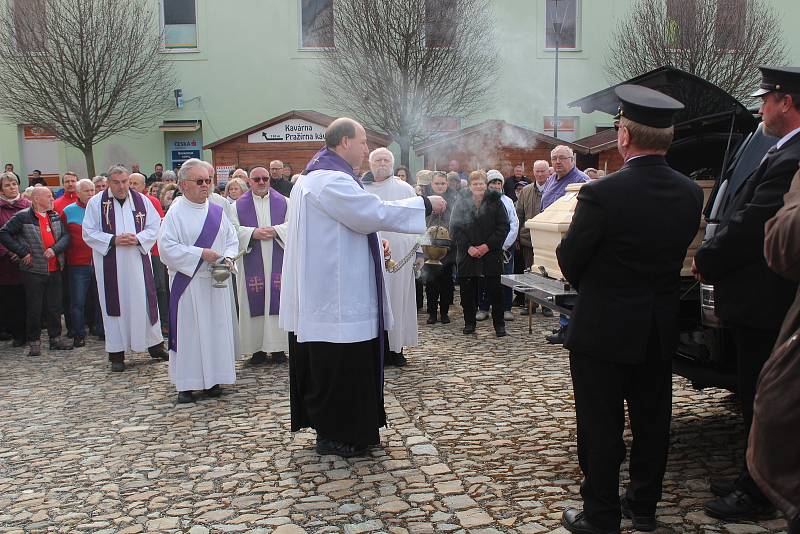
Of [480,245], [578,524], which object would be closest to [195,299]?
[480,245]

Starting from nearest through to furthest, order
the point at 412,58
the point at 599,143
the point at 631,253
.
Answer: the point at 631,253, the point at 599,143, the point at 412,58

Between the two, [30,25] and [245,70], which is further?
[245,70]

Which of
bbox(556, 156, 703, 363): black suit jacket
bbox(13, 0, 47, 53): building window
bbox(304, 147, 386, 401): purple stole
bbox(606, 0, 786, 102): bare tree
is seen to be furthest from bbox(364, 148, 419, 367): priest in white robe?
bbox(13, 0, 47, 53): building window

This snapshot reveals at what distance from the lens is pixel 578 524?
3.88 metres

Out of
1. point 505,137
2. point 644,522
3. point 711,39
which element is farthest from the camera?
point 711,39

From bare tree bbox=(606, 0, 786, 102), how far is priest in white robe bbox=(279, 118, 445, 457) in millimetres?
17772

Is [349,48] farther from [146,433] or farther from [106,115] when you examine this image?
[146,433]

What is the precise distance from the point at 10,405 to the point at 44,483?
2452 millimetres

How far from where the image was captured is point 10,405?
23.6ft

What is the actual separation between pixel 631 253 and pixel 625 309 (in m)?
0.25

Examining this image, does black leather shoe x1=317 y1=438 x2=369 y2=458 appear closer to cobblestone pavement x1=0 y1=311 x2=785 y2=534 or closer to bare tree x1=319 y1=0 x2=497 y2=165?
cobblestone pavement x1=0 y1=311 x2=785 y2=534

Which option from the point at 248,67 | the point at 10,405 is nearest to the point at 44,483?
the point at 10,405

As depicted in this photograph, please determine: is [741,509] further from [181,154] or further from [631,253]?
[181,154]

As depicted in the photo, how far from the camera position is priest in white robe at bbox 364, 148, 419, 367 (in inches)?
318
